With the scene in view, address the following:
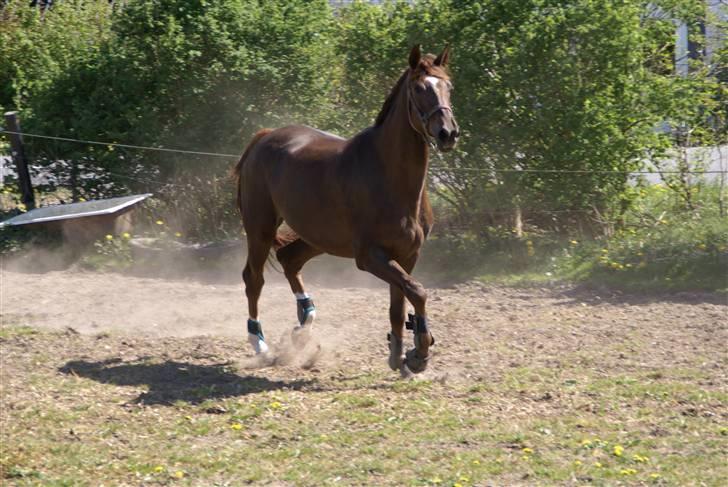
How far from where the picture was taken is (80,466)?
632 cm

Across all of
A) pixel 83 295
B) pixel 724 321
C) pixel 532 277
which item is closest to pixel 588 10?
pixel 532 277

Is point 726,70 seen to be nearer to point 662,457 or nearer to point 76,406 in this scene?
point 662,457

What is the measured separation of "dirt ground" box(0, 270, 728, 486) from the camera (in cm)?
620

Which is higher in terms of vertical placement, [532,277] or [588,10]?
[588,10]

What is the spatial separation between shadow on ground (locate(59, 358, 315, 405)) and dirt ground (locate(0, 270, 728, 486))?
0.02 meters

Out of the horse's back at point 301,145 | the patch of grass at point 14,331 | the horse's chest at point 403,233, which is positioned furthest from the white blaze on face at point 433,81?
the patch of grass at point 14,331

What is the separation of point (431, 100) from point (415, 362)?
199 cm

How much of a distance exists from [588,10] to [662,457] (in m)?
6.96

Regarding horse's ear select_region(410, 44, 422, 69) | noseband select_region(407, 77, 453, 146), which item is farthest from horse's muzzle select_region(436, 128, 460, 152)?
horse's ear select_region(410, 44, 422, 69)

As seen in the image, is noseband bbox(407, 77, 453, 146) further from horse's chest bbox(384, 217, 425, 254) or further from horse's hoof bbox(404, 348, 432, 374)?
horse's hoof bbox(404, 348, 432, 374)

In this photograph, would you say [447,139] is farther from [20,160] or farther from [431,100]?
[20,160]

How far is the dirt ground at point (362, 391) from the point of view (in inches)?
244

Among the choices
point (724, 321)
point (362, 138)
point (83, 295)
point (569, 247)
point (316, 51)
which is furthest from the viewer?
point (316, 51)

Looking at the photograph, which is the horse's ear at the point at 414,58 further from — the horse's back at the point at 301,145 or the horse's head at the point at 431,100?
the horse's back at the point at 301,145
